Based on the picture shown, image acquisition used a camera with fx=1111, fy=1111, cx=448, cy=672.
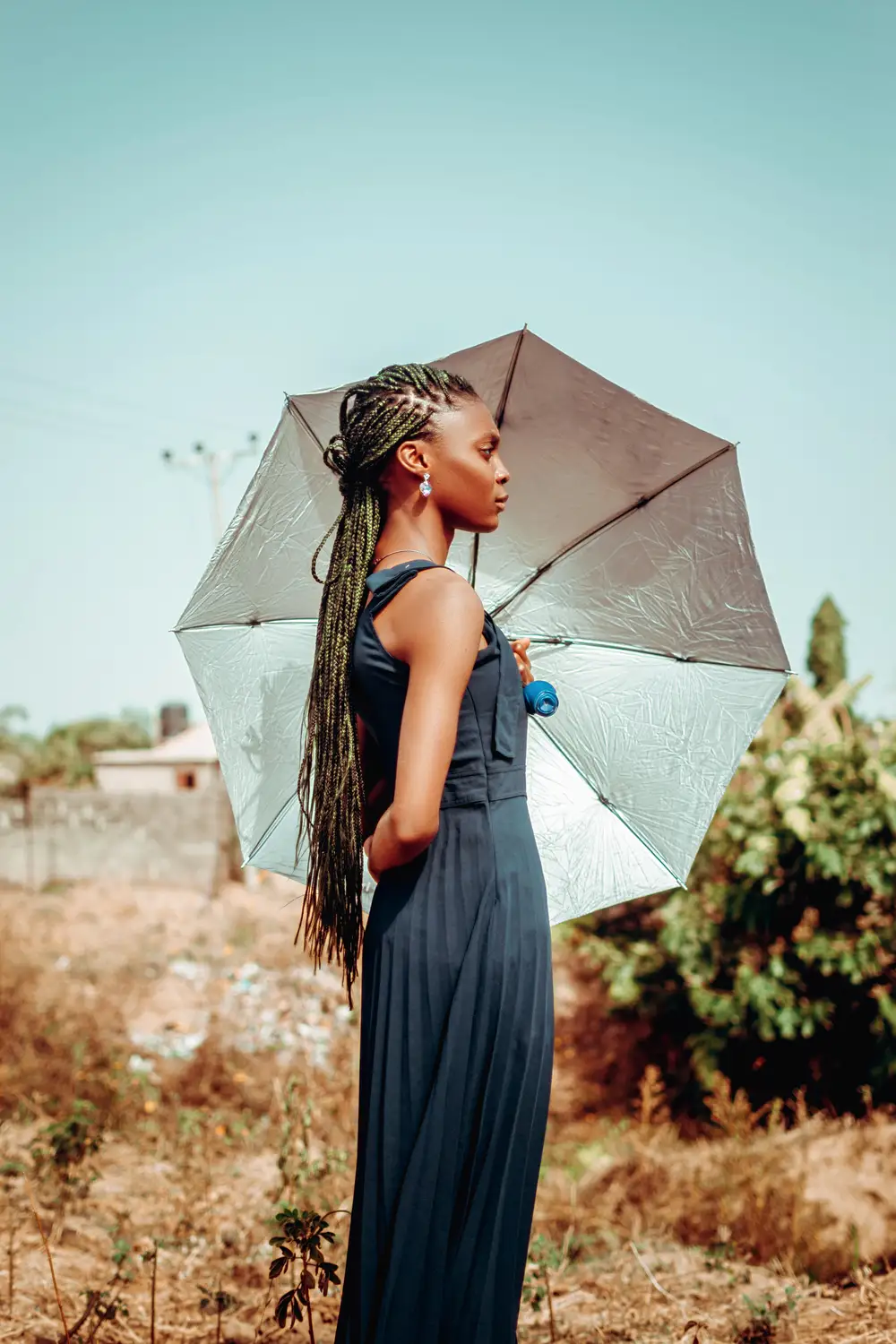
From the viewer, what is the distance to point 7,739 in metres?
43.0

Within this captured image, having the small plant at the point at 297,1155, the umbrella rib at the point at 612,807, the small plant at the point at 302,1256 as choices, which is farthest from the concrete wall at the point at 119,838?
the small plant at the point at 302,1256

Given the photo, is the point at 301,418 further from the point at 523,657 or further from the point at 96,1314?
the point at 96,1314

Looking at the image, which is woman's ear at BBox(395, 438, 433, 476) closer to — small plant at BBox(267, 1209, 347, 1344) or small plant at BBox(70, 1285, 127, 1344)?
small plant at BBox(267, 1209, 347, 1344)

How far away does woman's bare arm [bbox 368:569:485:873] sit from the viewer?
6.11 feet

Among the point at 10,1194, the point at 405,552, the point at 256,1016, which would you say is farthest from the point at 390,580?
the point at 256,1016

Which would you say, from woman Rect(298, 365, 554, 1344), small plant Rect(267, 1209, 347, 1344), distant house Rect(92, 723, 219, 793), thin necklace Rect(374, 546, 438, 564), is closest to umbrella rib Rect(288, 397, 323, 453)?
woman Rect(298, 365, 554, 1344)

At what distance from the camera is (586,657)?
9.10 feet

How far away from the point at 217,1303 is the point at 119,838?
1427 cm

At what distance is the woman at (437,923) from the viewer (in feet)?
6.24

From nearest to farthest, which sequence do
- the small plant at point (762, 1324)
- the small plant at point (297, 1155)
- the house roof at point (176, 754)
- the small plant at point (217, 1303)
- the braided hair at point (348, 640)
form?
the braided hair at point (348, 640) → the small plant at point (217, 1303) → the small plant at point (762, 1324) → the small plant at point (297, 1155) → the house roof at point (176, 754)

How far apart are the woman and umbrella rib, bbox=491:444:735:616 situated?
57 cm

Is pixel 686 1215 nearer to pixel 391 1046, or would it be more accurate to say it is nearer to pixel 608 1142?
pixel 608 1142

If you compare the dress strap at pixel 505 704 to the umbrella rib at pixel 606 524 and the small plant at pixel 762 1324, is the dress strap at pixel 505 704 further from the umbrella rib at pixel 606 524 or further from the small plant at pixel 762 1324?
the small plant at pixel 762 1324

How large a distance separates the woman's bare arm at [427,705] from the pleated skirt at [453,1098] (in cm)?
13
